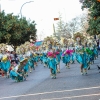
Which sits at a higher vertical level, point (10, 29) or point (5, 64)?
point (10, 29)

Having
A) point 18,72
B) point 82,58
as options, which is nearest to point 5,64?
point 18,72

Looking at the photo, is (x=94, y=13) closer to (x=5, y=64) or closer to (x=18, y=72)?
(x=5, y=64)

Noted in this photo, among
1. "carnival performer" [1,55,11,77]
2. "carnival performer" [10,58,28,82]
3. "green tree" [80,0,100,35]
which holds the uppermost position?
"green tree" [80,0,100,35]

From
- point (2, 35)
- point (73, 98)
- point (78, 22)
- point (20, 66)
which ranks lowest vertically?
point (73, 98)

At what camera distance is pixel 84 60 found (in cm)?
2141

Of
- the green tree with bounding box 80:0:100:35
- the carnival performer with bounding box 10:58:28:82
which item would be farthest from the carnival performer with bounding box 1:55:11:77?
the green tree with bounding box 80:0:100:35

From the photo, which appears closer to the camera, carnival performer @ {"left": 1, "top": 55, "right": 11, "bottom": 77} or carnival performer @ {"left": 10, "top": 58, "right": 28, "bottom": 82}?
carnival performer @ {"left": 10, "top": 58, "right": 28, "bottom": 82}

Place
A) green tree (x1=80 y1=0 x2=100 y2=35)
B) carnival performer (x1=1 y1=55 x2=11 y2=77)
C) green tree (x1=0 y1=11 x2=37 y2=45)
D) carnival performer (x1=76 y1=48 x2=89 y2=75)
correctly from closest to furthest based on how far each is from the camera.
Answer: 1. carnival performer (x1=76 y1=48 x2=89 y2=75)
2. carnival performer (x1=1 y1=55 x2=11 y2=77)
3. green tree (x1=80 y1=0 x2=100 y2=35)
4. green tree (x1=0 y1=11 x2=37 y2=45)

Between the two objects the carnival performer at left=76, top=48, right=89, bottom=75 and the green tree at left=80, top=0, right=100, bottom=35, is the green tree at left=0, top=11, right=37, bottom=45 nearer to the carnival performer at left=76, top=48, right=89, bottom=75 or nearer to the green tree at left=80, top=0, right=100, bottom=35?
the green tree at left=80, top=0, right=100, bottom=35

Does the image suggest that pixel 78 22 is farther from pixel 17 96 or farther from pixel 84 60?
pixel 17 96

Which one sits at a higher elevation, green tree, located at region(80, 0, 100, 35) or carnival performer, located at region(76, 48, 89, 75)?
green tree, located at region(80, 0, 100, 35)

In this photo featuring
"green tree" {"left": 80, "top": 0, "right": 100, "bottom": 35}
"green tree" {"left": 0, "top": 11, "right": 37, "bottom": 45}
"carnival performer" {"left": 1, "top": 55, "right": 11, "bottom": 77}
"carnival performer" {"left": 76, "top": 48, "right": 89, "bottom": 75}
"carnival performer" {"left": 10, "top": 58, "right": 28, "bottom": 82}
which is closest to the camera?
"carnival performer" {"left": 10, "top": 58, "right": 28, "bottom": 82}

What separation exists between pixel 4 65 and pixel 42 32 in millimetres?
112184

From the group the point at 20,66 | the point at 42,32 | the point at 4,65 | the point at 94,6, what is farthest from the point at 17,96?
the point at 42,32
